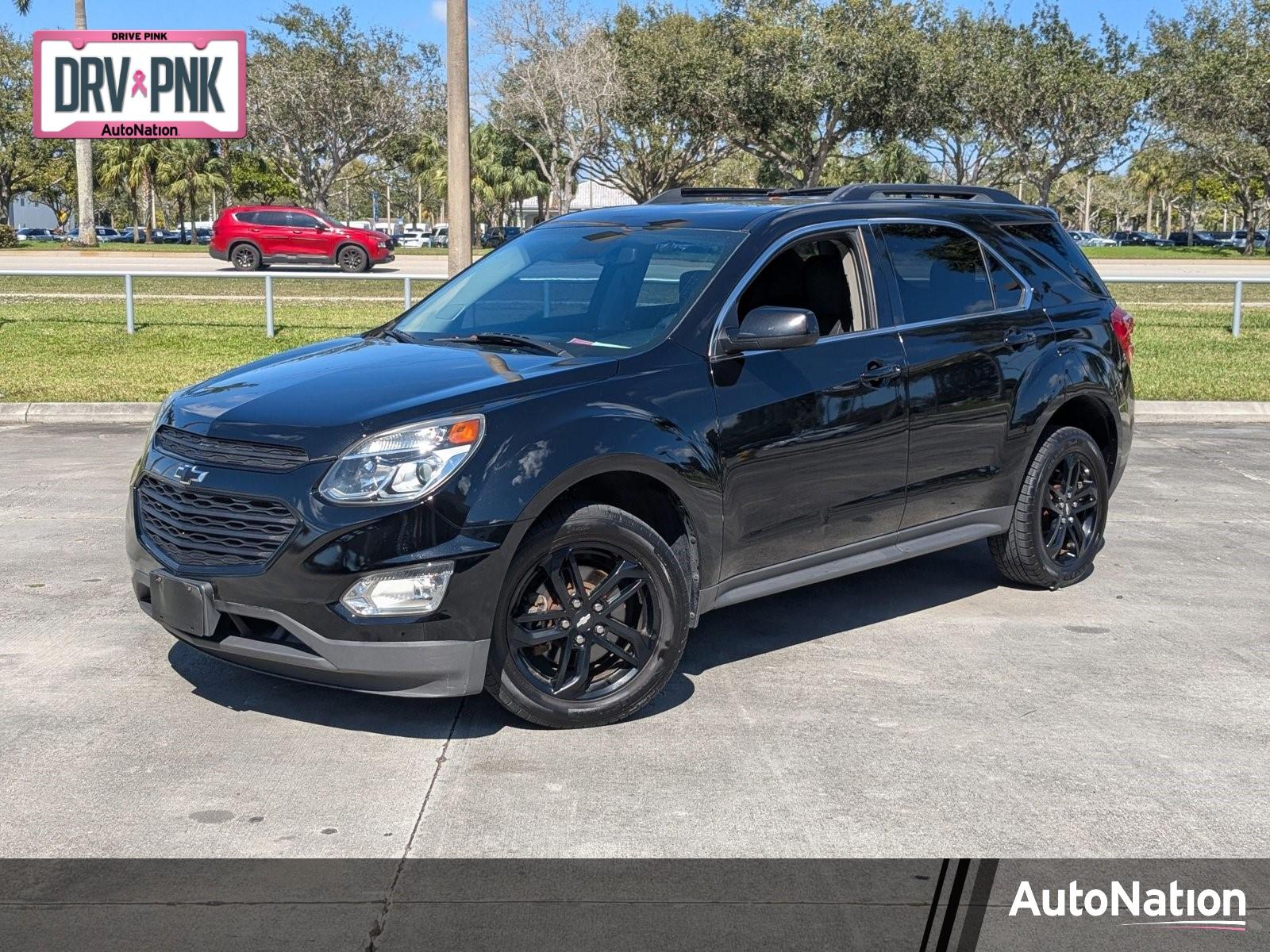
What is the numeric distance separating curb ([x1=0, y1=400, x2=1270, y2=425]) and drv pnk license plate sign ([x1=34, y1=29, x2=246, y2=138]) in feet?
31.6

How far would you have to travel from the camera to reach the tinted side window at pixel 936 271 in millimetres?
6152

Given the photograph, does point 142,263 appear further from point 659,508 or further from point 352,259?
point 659,508

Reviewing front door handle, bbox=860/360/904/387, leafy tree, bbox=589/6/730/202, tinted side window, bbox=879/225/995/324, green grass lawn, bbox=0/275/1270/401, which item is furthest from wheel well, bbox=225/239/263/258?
front door handle, bbox=860/360/904/387

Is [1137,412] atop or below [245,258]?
below

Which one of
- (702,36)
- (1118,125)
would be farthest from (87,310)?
(1118,125)

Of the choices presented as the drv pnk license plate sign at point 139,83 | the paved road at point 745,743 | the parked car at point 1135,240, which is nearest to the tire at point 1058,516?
the paved road at point 745,743

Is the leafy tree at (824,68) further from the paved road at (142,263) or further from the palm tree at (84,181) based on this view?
the palm tree at (84,181)

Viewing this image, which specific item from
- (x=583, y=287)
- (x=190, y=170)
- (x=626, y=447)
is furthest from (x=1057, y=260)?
(x=190, y=170)

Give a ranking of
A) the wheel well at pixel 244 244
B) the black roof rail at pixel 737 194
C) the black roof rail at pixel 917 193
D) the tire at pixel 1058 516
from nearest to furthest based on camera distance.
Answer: the black roof rail at pixel 917 193, the black roof rail at pixel 737 194, the tire at pixel 1058 516, the wheel well at pixel 244 244

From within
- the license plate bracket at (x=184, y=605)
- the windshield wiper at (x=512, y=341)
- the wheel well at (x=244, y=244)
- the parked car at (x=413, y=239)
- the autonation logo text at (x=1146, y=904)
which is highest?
the parked car at (x=413, y=239)

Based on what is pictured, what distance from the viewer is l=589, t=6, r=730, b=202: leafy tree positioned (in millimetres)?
50281

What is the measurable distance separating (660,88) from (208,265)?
2125 cm

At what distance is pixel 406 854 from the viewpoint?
3.93m

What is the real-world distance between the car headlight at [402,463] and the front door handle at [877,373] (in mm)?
1846
